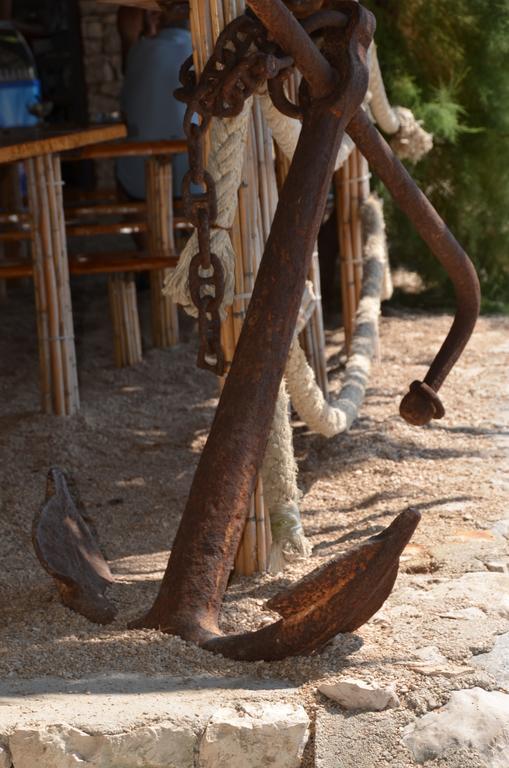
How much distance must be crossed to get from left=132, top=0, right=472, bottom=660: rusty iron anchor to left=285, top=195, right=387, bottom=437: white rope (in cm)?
78

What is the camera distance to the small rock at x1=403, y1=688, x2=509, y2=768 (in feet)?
6.60

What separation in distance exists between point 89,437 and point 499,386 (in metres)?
1.79

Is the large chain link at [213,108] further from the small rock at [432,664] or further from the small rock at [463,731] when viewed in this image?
the small rock at [463,731]

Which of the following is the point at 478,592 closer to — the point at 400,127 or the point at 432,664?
the point at 432,664

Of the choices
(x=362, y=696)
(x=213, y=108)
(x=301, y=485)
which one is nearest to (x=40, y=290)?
(x=301, y=485)

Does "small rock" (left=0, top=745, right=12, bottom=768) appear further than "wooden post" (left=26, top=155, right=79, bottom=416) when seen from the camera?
No

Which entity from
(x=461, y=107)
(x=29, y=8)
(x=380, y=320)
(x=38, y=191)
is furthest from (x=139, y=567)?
(x=29, y=8)

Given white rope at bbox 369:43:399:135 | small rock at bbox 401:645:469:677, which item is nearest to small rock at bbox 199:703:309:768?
small rock at bbox 401:645:469:677

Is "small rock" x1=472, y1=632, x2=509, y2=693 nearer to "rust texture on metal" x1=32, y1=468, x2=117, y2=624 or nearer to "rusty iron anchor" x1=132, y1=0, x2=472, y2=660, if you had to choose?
"rusty iron anchor" x1=132, y1=0, x2=472, y2=660

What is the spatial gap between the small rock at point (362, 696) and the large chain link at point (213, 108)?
754 mm

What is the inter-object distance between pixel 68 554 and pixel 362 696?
770mm

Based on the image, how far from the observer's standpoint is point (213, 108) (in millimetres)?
2412

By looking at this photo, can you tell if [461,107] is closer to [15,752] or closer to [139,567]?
[139,567]

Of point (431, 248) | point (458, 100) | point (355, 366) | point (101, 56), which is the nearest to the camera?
point (431, 248)
